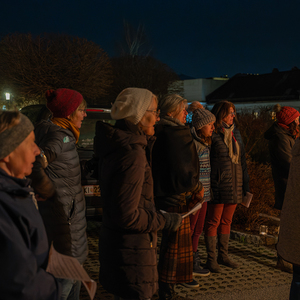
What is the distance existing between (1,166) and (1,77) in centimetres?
2376

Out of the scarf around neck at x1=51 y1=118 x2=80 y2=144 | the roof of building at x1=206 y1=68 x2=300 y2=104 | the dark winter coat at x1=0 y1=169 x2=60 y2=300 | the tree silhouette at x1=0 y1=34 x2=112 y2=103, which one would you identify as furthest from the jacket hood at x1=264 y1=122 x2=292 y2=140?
the roof of building at x1=206 y1=68 x2=300 y2=104

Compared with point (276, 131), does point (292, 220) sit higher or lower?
lower

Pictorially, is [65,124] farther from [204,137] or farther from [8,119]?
[204,137]

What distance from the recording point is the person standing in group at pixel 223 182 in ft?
16.4

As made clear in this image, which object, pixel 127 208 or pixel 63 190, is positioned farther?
pixel 63 190

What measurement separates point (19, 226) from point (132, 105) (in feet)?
4.57

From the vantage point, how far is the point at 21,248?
1523mm

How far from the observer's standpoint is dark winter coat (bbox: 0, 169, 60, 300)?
150cm

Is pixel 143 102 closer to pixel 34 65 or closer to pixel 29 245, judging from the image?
pixel 29 245

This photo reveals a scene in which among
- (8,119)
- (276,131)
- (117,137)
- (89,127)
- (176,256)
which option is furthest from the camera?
(89,127)

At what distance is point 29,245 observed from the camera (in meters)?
1.60

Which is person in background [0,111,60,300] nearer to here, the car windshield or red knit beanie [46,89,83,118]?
red knit beanie [46,89,83,118]

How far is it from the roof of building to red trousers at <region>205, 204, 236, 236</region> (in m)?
43.9

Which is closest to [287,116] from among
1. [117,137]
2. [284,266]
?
[284,266]
